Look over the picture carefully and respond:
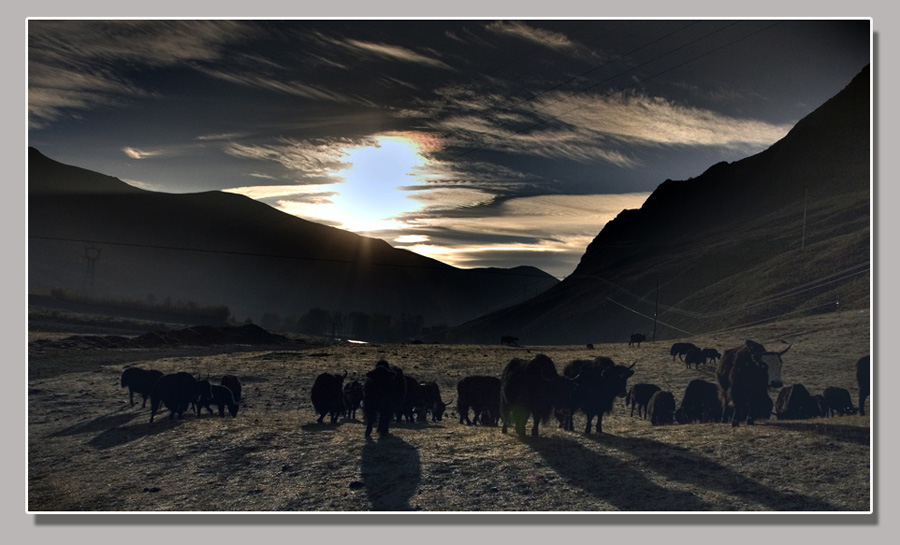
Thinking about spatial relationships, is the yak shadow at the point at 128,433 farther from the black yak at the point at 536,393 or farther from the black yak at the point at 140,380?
the black yak at the point at 536,393

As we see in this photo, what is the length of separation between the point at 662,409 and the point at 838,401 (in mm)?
5494

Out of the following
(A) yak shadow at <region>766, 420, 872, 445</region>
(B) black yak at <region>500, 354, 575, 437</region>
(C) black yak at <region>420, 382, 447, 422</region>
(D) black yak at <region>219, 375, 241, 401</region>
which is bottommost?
(C) black yak at <region>420, 382, 447, 422</region>

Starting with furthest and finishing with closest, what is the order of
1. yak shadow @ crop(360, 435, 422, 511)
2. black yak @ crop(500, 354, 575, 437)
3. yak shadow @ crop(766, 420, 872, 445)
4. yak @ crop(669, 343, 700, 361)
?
1. yak @ crop(669, 343, 700, 361)
2. black yak @ crop(500, 354, 575, 437)
3. yak shadow @ crop(766, 420, 872, 445)
4. yak shadow @ crop(360, 435, 422, 511)

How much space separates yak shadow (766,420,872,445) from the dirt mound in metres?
32.1

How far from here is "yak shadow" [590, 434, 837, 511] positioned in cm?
1280

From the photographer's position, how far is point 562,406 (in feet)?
59.3

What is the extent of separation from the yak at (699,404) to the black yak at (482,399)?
6.33 meters

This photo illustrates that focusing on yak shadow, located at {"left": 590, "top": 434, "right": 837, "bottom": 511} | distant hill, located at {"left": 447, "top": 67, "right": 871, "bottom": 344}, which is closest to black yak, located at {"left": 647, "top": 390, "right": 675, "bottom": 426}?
yak shadow, located at {"left": 590, "top": 434, "right": 837, "bottom": 511}

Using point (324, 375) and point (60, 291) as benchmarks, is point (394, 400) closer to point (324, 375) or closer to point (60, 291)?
point (324, 375)

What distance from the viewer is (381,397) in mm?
18531

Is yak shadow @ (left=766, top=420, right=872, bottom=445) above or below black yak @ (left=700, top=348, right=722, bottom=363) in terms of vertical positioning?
above

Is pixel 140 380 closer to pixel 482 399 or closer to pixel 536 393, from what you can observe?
pixel 482 399

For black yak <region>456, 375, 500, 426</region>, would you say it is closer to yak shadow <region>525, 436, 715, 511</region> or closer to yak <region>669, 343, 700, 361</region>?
yak shadow <region>525, 436, 715, 511</region>

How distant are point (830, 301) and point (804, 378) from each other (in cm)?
6012
